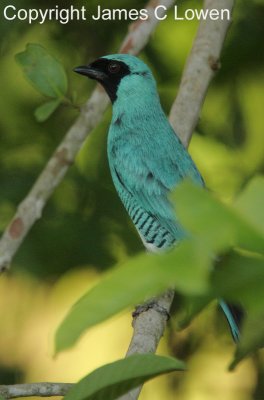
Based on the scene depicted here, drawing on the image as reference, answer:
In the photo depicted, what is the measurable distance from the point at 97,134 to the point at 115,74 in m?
0.59

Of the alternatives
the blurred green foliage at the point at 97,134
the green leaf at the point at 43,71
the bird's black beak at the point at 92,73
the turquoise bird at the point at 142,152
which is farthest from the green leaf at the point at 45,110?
the blurred green foliage at the point at 97,134

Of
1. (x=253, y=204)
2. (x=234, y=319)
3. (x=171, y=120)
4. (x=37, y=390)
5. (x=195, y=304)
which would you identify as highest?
(x=253, y=204)

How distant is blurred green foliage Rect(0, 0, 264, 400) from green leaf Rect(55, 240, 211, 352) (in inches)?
140

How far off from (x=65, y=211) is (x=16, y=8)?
43.1 inches

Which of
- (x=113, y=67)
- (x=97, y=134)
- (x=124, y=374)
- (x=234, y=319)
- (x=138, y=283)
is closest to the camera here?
(x=138, y=283)

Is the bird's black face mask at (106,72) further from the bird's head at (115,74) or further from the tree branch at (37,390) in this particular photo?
the tree branch at (37,390)

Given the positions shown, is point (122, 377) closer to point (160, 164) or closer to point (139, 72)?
point (160, 164)

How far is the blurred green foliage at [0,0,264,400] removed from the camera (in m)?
4.39

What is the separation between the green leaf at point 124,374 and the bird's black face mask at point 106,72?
10.5 ft

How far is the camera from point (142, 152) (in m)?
4.13

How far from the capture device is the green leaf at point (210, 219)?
755 mm

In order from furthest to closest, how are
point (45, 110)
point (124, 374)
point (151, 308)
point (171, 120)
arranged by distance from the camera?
1. point (171, 120)
2. point (45, 110)
3. point (151, 308)
4. point (124, 374)

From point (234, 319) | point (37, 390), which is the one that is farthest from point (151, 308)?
point (37, 390)

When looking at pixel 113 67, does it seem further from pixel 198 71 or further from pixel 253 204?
pixel 253 204
